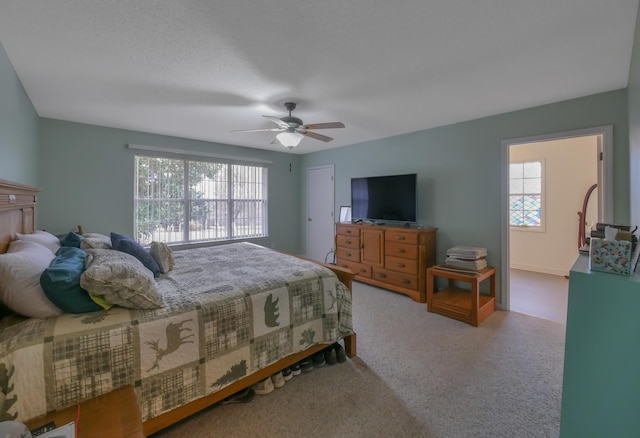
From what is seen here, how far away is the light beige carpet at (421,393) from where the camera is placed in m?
1.54

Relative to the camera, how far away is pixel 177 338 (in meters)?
1.44

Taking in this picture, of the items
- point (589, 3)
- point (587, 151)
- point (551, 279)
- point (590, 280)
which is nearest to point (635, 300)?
point (590, 280)

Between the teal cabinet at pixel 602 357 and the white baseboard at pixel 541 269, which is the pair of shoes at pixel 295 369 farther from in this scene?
the white baseboard at pixel 541 269

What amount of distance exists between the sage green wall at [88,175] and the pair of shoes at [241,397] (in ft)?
10.7

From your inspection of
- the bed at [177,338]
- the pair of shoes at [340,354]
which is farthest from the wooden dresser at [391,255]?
the bed at [177,338]

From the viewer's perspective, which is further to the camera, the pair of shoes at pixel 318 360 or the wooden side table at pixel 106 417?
the pair of shoes at pixel 318 360

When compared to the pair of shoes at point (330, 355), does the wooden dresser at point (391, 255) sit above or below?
above

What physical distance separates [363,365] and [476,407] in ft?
2.60

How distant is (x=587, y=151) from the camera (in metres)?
4.29

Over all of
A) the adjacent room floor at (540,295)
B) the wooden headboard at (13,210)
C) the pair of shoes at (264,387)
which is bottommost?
the pair of shoes at (264,387)

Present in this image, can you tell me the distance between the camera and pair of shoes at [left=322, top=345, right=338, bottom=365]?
2.16 meters

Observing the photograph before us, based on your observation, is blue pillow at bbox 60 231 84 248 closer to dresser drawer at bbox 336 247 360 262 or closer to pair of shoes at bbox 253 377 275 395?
pair of shoes at bbox 253 377 275 395

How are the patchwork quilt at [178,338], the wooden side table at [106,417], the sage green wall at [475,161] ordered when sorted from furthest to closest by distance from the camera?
the sage green wall at [475,161] → the patchwork quilt at [178,338] → the wooden side table at [106,417]

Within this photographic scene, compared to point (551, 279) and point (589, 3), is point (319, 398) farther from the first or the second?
point (551, 279)
